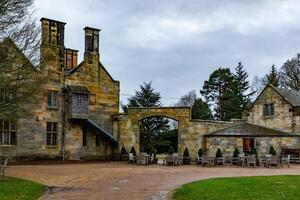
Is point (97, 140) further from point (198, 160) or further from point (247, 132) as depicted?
point (247, 132)

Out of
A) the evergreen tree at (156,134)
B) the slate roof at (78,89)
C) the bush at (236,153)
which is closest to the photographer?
the bush at (236,153)

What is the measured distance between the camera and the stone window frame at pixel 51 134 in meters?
32.5

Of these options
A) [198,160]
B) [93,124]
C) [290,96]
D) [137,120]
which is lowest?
[198,160]

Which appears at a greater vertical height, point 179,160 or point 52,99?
point 52,99

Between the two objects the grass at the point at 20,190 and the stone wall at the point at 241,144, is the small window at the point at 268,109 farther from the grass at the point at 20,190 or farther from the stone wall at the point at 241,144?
the grass at the point at 20,190

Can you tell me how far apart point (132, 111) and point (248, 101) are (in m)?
29.2

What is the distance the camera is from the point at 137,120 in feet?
115

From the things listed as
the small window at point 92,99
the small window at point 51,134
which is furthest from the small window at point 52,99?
the small window at point 92,99

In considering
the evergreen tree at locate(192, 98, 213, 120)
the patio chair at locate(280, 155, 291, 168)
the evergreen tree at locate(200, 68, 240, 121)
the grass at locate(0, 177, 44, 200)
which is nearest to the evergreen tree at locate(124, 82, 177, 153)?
the evergreen tree at locate(192, 98, 213, 120)

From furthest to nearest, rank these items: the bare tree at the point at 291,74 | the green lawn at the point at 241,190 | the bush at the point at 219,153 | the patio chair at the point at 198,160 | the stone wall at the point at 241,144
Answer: the bare tree at the point at 291,74
the stone wall at the point at 241,144
the bush at the point at 219,153
the patio chair at the point at 198,160
the green lawn at the point at 241,190

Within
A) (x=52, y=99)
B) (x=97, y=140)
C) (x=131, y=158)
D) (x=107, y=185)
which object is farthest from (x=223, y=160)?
(x=107, y=185)

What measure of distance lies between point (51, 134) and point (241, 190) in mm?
21219

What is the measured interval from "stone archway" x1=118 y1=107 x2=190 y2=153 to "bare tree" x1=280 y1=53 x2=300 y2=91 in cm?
2340

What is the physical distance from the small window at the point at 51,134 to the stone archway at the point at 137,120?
5438 millimetres
